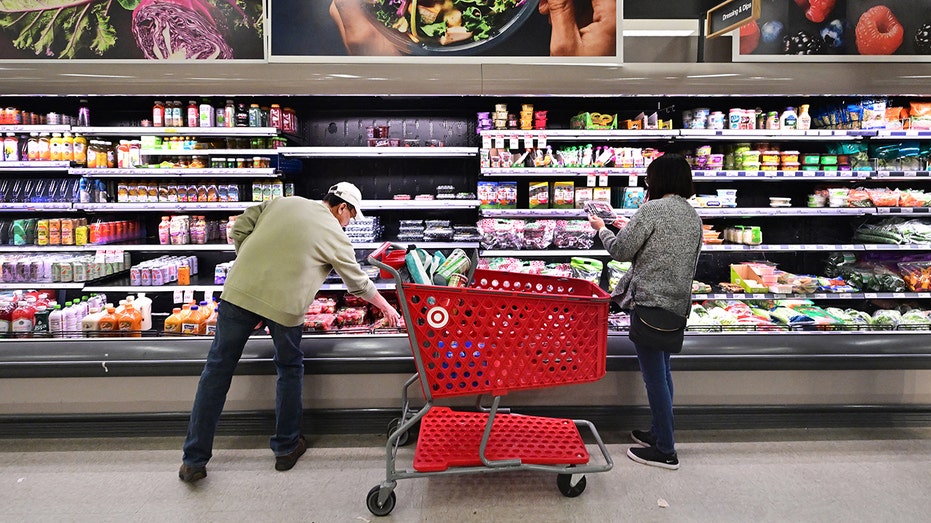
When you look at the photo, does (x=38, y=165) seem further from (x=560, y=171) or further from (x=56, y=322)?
(x=560, y=171)

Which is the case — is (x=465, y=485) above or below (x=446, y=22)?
below

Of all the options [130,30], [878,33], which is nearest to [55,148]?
[130,30]

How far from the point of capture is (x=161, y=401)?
9.92ft

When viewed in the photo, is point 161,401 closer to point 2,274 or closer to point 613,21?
point 2,274

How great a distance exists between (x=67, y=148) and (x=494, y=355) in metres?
3.95

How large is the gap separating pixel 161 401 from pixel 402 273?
1.63m

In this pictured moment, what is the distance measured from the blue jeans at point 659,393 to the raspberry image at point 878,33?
3121mm

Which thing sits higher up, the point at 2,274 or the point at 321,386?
the point at 2,274

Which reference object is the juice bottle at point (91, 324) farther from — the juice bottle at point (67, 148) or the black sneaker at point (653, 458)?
the black sneaker at point (653, 458)

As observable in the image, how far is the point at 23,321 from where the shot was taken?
10.4 feet

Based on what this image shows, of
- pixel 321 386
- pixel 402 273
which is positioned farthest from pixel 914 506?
pixel 321 386

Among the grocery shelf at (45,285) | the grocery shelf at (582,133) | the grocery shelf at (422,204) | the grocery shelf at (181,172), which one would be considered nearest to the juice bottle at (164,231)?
the grocery shelf at (181,172)

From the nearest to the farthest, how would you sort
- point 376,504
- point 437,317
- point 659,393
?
1. point 437,317
2. point 376,504
3. point 659,393

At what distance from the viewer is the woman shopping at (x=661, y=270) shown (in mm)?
2588
